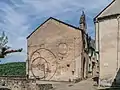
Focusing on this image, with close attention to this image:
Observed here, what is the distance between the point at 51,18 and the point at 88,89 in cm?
1769

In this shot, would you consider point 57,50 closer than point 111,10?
No

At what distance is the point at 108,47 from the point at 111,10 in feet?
13.0

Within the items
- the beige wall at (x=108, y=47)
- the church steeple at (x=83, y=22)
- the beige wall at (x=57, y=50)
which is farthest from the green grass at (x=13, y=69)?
the beige wall at (x=108, y=47)

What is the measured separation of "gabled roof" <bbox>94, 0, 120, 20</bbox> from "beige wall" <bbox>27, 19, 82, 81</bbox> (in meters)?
9.93

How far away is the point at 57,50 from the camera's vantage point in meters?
40.6

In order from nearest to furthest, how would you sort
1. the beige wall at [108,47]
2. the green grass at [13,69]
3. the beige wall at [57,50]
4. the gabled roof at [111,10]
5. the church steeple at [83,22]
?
the beige wall at [108,47], the gabled roof at [111,10], the beige wall at [57,50], the church steeple at [83,22], the green grass at [13,69]

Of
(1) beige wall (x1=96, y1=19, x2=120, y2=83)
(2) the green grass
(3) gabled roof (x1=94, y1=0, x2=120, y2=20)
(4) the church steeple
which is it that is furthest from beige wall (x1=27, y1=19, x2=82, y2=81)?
(1) beige wall (x1=96, y1=19, x2=120, y2=83)

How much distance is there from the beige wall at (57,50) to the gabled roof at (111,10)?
993cm

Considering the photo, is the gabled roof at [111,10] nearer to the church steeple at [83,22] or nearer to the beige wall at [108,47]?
the beige wall at [108,47]

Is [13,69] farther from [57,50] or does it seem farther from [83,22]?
[83,22]

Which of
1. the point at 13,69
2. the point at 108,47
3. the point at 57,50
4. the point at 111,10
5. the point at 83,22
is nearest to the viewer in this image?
the point at 108,47

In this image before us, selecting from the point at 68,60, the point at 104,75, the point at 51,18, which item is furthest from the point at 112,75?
the point at 51,18

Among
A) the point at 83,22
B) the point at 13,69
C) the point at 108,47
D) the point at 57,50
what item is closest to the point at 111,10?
the point at 108,47

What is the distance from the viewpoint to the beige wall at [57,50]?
3878cm
